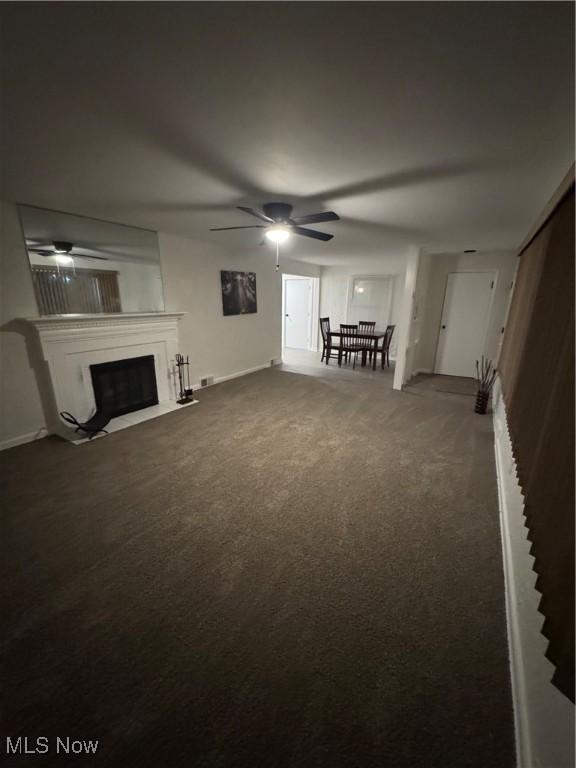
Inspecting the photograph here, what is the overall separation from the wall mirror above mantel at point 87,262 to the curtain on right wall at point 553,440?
3927mm

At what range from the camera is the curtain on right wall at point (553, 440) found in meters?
0.81

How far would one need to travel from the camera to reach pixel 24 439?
9.81 ft

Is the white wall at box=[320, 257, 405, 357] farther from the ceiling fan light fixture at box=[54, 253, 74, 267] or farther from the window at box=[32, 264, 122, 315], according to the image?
the ceiling fan light fixture at box=[54, 253, 74, 267]

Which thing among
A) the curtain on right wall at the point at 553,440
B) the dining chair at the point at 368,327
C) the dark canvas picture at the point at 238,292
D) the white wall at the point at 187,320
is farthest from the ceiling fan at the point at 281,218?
the dining chair at the point at 368,327

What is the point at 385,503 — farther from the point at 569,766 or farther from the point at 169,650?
the point at 169,650

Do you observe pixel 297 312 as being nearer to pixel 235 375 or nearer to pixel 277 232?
pixel 235 375

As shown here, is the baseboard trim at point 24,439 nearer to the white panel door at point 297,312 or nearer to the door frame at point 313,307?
the door frame at point 313,307

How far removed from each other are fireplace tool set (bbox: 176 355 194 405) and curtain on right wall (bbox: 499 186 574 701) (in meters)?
3.83

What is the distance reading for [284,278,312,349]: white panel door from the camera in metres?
7.82

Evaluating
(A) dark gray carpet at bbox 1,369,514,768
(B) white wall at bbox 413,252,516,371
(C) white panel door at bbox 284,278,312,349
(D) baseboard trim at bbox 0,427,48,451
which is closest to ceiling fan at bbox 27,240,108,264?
(D) baseboard trim at bbox 0,427,48,451

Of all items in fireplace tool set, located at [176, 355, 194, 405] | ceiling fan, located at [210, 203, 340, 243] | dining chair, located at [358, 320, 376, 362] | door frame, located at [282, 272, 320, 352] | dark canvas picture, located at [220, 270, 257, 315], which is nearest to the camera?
ceiling fan, located at [210, 203, 340, 243]

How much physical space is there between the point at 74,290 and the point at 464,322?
6115 mm

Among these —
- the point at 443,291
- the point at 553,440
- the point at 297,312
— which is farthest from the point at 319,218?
the point at 297,312

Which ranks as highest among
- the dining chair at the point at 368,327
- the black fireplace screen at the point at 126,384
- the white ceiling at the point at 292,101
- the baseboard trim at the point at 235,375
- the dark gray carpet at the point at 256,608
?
the white ceiling at the point at 292,101
